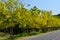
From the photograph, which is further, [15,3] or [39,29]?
[39,29]

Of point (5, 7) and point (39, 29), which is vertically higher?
point (5, 7)

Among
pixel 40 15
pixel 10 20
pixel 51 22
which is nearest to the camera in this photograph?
pixel 10 20

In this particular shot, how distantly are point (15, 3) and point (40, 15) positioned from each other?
2926 cm

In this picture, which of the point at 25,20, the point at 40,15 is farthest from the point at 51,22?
the point at 25,20

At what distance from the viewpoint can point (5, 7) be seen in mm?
35812

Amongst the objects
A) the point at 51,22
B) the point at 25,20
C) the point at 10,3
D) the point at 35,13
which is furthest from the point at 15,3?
the point at 51,22

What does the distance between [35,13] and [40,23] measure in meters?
2.93

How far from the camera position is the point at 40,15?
64.1 meters

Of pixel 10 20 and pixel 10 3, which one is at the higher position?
pixel 10 3

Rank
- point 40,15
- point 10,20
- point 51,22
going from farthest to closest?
point 51,22 < point 40,15 < point 10,20

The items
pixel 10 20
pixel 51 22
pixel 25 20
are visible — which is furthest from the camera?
pixel 51 22

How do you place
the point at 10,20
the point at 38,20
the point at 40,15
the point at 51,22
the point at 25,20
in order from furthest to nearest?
the point at 51,22 → the point at 40,15 → the point at 38,20 → the point at 25,20 → the point at 10,20

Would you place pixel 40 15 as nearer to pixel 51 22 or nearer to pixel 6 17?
pixel 51 22

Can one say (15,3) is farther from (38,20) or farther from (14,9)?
(38,20)
